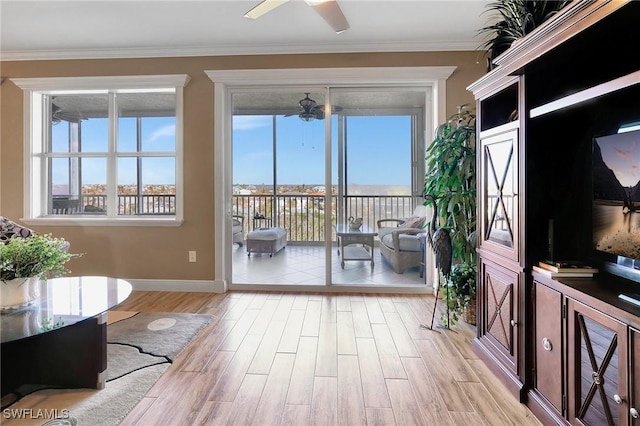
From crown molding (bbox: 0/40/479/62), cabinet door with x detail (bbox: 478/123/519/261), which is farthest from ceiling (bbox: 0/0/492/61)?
cabinet door with x detail (bbox: 478/123/519/261)

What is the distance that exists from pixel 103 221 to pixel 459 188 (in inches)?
150

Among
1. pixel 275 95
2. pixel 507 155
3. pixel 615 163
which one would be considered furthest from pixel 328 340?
pixel 275 95

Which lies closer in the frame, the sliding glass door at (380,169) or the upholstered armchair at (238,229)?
the sliding glass door at (380,169)

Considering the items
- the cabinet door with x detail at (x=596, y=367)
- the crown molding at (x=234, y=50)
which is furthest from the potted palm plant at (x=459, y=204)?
the cabinet door with x detail at (x=596, y=367)

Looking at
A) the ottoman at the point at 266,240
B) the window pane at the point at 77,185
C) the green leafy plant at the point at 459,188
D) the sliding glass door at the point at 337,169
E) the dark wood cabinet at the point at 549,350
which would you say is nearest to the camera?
the dark wood cabinet at the point at 549,350

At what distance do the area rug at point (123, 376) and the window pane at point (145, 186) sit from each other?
1.46 metres

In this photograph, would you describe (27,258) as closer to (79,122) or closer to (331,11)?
(331,11)

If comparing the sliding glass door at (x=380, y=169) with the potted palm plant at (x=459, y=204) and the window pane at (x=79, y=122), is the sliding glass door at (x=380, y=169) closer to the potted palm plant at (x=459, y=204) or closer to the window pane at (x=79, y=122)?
the potted palm plant at (x=459, y=204)

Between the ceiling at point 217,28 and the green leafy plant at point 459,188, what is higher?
the ceiling at point 217,28

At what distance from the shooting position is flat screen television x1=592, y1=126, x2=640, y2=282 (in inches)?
54.5

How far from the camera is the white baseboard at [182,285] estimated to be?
12.3 ft

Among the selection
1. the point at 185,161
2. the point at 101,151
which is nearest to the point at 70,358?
the point at 185,161

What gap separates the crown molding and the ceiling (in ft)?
0.03

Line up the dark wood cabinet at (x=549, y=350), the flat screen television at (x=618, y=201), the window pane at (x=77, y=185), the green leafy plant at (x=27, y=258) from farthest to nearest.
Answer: the window pane at (x=77, y=185)
the green leafy plant at (x=27, y=258)
the dark wood cabinet at (x=549, y=350)
the flat screen television at (x=618, y=201)
